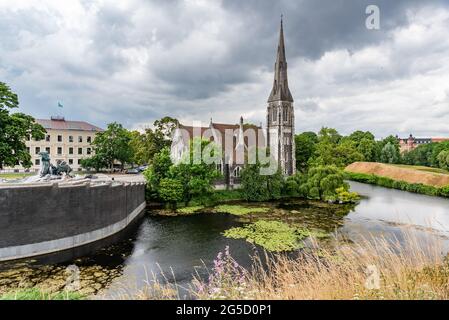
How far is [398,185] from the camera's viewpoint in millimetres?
49625

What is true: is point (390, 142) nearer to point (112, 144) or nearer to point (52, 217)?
point (112, 144)

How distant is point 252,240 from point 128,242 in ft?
26.9

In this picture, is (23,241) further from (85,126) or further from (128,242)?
(85,126)

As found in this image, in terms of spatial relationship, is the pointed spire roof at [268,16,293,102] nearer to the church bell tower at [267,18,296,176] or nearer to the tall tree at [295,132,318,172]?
the church bell tower at [267,18,296,176]

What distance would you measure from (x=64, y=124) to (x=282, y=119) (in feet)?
131

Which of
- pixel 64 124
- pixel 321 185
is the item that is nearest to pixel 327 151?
pixel 321 185

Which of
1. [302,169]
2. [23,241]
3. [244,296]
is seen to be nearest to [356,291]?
[244,296]

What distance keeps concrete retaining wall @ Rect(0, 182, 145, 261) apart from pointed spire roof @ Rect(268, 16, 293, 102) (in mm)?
36550

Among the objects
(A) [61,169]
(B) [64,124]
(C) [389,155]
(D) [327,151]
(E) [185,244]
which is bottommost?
(E) [185,244]

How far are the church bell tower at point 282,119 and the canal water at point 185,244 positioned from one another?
653 inches

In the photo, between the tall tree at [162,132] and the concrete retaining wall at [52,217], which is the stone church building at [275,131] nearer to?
the tall tree at [162,132]

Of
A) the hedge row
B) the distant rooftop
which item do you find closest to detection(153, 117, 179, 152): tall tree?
the distant rooftop

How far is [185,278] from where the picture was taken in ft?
45.2
